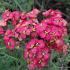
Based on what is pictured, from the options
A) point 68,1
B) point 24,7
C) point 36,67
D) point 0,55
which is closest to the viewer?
point 36,67

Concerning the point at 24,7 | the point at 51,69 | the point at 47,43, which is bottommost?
the point at 51,69

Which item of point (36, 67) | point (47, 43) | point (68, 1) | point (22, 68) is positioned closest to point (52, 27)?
point (47, 43)

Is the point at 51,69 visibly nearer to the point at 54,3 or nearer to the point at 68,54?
the point at 68,54

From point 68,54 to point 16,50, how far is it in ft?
1.49

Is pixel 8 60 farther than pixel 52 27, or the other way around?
pixel 8 60

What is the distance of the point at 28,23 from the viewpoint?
234 centimetres

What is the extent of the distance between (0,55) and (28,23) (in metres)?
0.65

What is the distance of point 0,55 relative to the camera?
288cm

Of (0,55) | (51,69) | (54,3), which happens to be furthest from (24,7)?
(54,3)

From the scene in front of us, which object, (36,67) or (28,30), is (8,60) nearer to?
(36,67)

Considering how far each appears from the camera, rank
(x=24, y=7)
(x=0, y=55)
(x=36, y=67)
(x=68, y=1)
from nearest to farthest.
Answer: (x=36, y=67) < (x=0, y=55) < (x=24, y=7) < (x=68, y=1)

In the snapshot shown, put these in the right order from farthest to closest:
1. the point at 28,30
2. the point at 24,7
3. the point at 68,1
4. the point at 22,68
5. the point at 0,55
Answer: the point at 68,1 → the point at 24,7 → the point at 0,55 → the point at 22,68 → the point at 28,30

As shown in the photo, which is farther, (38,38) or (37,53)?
(38,38)

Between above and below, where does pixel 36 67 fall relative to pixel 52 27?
below
